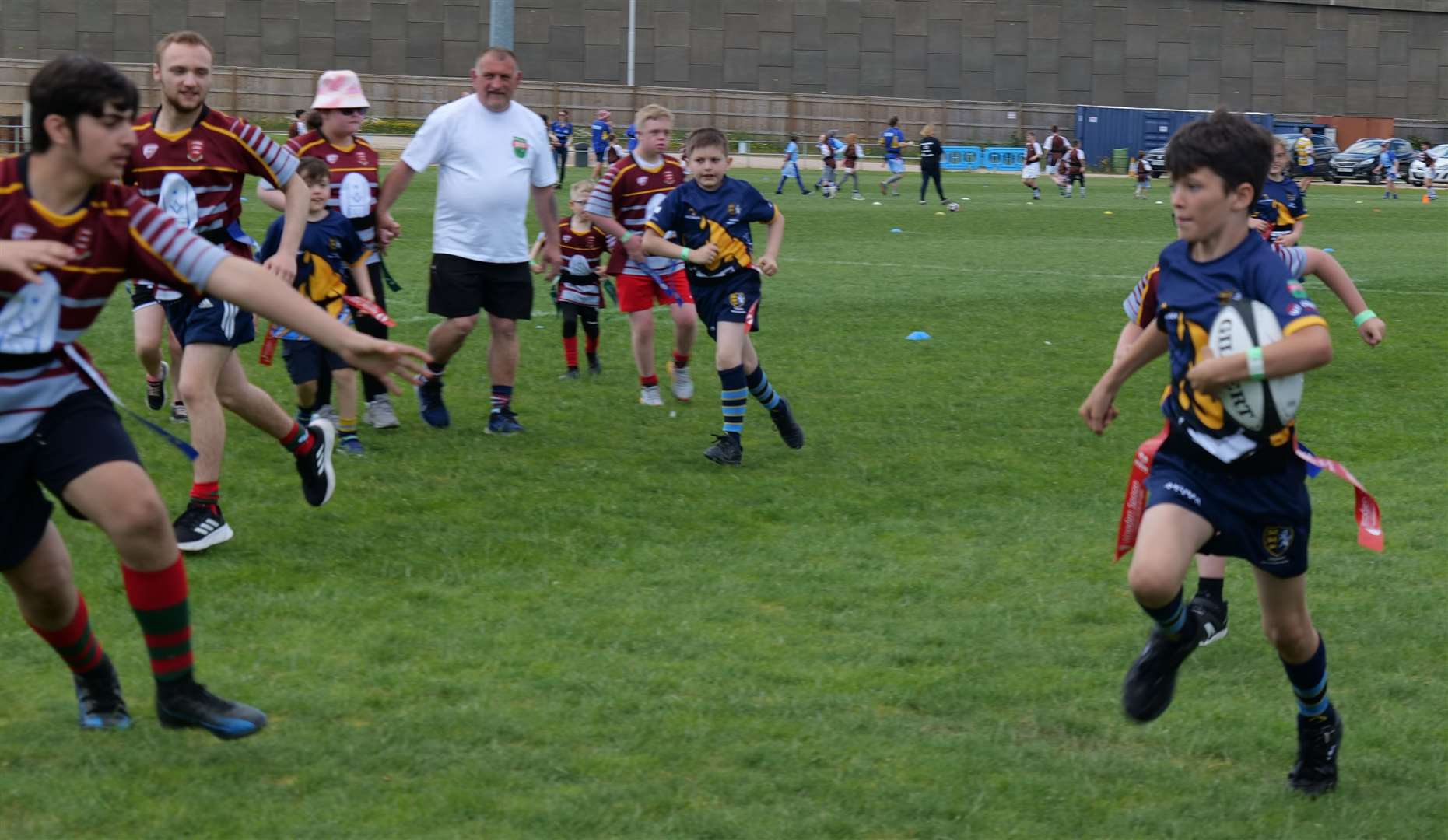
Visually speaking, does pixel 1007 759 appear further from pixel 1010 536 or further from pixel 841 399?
pixel 841 399

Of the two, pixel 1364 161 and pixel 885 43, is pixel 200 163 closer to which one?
pixel 1364 161

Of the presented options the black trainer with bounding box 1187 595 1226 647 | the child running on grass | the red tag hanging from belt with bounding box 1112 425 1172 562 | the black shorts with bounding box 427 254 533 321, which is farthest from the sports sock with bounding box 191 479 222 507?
the child running on grass

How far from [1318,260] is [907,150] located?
173 ft

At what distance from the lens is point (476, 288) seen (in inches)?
370

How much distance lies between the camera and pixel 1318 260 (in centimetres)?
669

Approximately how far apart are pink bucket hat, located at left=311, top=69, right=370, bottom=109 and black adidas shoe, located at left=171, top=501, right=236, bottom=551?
3.42 m

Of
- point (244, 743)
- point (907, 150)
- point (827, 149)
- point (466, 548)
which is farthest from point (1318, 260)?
point (907, 150)

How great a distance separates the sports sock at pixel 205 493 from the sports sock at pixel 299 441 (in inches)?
13.4

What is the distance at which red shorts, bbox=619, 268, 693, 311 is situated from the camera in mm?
10711

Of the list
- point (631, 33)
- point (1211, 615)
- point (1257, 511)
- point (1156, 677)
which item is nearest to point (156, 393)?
point (1211, 615)

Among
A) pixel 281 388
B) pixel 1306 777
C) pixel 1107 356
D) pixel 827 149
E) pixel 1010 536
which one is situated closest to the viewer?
pixel 1306 777

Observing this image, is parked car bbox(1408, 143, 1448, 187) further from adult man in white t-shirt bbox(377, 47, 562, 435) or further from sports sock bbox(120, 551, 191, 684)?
sports sock bbox(120, 551, 191, 684)

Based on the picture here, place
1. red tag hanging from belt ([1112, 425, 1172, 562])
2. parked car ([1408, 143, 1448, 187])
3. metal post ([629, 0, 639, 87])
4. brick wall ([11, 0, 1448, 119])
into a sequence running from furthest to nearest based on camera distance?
metal post ([629, 0, 639, 87])
brick wall ([11, 0, 1448, 119])
parked car ([1408, 143, 1448, 187])
red tag hanging from belt ([1112, 425, 1172, 562])

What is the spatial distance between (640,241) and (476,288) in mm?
1214
